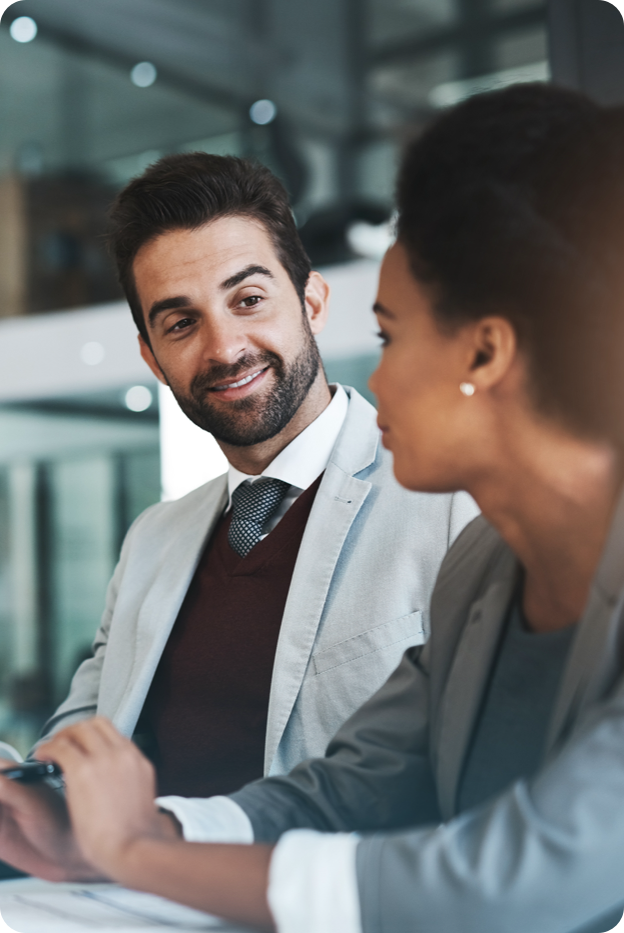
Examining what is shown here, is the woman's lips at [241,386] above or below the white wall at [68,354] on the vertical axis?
below

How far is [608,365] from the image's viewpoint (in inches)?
23.0

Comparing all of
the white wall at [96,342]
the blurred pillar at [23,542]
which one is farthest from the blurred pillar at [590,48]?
the blurred pillar at [23,542]

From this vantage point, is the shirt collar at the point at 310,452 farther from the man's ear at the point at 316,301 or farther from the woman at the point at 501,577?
the woman at the point at 501,577

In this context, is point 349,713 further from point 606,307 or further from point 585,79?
point 585,79

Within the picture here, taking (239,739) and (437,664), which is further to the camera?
(239,739)

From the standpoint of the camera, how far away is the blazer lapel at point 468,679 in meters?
0.68

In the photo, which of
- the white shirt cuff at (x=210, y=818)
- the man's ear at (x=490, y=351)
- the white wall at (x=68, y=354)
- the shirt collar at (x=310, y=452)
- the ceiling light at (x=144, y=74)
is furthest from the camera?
the ceiling light at (x=144, y=74)

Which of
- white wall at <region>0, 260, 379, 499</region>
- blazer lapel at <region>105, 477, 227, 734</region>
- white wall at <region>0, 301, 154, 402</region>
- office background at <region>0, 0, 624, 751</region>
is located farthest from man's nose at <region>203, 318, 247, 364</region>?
white wall at <region>0, 301, 154, 402</region>

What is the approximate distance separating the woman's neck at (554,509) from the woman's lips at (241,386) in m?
0.49

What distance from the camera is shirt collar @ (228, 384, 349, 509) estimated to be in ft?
3.73

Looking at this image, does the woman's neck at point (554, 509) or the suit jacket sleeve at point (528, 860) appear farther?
the woman's neck at point (554, 509)

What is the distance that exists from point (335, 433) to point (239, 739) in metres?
0.38

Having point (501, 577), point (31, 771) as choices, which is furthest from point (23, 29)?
point (501, 577)

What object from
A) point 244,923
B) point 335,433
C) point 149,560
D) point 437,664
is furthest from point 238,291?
point 244,923
